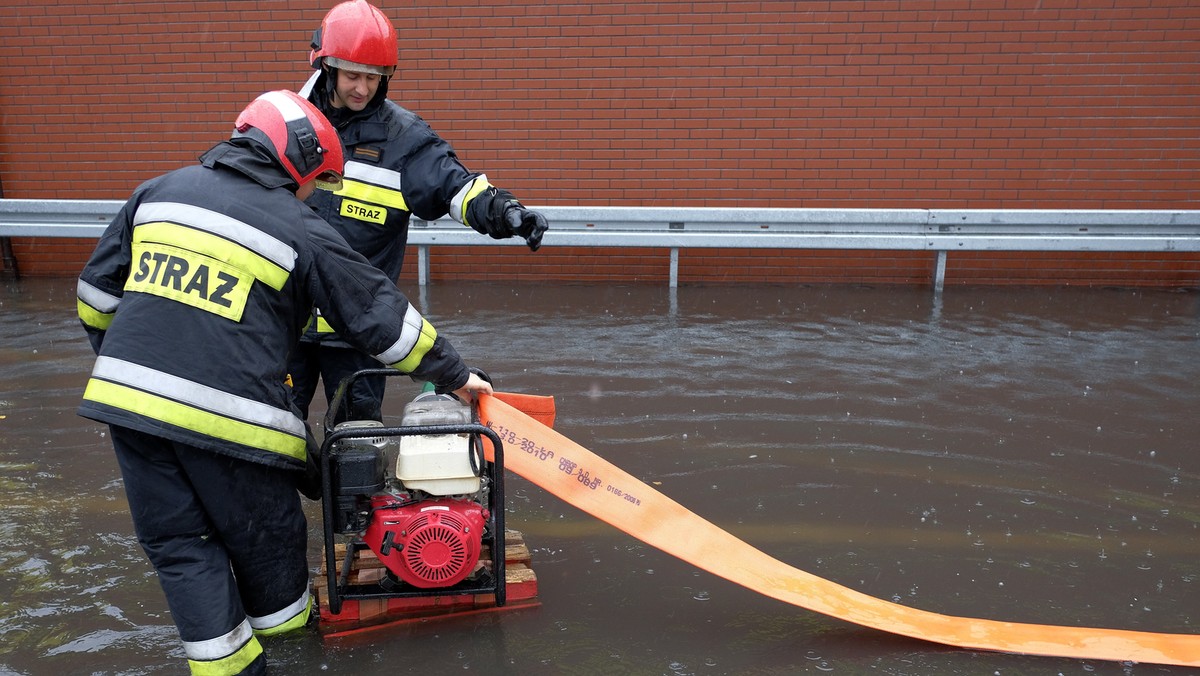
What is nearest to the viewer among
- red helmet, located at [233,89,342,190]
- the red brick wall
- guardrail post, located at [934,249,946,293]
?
red helmet, located at [233,89,342,190]

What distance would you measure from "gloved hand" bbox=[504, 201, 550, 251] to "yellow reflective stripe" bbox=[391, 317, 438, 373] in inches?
34.3

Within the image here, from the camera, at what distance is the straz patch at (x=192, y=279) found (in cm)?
242

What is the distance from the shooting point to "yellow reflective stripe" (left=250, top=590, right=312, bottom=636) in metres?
2.77

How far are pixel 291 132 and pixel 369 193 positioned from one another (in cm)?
94

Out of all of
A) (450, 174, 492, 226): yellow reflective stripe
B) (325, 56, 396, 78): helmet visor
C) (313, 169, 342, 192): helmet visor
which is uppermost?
(325, 56, 396, 78): helmet visor

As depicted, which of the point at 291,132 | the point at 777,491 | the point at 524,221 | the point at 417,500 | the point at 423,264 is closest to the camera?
the point at 291,132

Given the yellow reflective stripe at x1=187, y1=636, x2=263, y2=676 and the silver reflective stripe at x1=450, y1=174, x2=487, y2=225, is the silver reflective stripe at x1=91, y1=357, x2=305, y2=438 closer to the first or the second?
the yellow reflective stripe at x1=187, y1=636, x2=263, y2=676

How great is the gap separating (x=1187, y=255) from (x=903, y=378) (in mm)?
4505

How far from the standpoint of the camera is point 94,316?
2771mm

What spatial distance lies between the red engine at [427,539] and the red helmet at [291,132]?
1061 millimetres

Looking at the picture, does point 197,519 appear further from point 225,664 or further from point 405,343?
point 405,343

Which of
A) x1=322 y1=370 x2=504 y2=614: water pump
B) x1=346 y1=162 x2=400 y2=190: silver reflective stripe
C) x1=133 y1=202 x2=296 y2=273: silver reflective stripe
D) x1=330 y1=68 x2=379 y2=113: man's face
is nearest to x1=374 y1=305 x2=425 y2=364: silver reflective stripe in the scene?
x1=322 y1=370 x2=504 y2=614: water pump

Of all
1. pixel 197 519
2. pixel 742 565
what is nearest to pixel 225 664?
pixel 197 519

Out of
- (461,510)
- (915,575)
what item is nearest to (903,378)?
(915,575)
